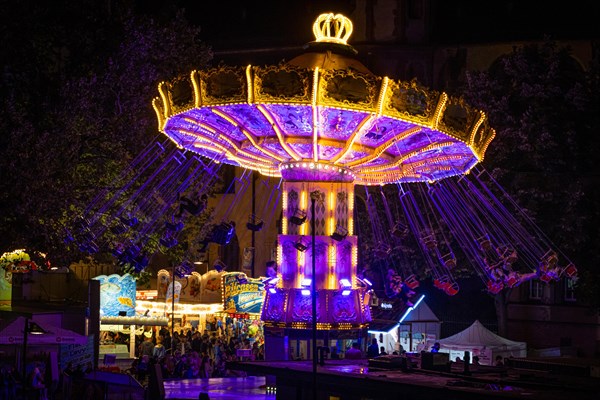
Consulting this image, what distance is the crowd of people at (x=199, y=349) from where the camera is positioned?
29641mm

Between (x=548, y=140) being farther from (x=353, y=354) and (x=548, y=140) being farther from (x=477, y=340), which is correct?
(x=353, y=354)

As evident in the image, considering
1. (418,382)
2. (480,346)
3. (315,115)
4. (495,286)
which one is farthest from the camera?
(480,346)

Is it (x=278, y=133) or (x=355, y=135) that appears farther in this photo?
(x=278, y=133)

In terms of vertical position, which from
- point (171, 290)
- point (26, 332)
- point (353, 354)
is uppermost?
point (171, 290)

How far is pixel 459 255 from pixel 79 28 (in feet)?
55.6

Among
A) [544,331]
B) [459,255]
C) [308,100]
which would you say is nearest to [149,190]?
[459,255]

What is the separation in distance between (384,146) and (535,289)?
2016cm

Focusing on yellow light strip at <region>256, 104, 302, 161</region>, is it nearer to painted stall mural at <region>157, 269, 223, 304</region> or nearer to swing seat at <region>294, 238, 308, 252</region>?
swing seat at <region>294, 238, 308, 252</region>

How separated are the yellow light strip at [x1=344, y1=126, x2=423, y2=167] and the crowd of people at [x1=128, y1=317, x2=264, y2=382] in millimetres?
6441

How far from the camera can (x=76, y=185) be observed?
3316 centimetres

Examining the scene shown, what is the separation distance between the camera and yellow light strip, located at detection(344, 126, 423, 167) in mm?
25344

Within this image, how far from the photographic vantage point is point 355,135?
25.6m

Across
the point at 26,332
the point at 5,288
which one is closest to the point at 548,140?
the point at 5,288

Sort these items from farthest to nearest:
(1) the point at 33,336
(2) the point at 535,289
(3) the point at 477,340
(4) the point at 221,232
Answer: (2) the point at 535,289
(3) the point at 477,340
(4) the point at 221,232
(1) the point at 33,336
